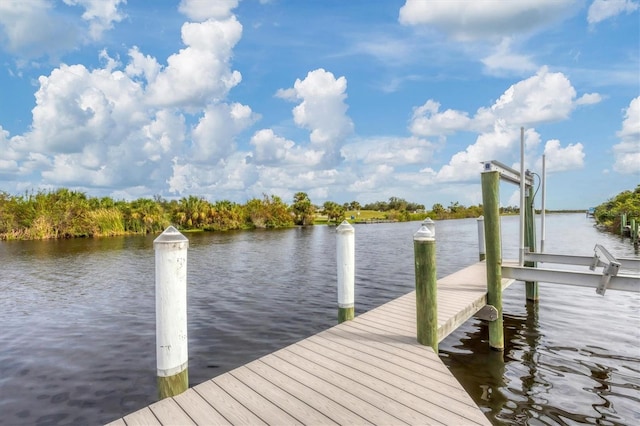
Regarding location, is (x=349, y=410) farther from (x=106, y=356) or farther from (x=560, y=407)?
(x=106, y=356)

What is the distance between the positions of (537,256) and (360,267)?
295 inches

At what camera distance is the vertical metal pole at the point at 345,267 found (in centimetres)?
477

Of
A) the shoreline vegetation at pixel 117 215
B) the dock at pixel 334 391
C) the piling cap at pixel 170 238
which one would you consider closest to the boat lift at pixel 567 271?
the dock at pixel 334 391

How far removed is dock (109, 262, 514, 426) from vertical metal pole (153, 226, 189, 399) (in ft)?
0.52

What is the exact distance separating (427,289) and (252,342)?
379 cm

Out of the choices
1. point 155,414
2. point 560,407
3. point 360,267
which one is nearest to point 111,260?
point 360,267

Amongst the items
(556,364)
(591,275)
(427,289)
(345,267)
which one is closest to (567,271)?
(591,275)

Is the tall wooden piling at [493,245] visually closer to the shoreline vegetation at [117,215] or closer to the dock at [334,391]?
the dock at [334,391]

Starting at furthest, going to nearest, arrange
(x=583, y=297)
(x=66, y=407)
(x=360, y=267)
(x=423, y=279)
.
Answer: (x=360, y=267) → (x=583, y=297) → (x=66, y=407) → (x=423, y=279)

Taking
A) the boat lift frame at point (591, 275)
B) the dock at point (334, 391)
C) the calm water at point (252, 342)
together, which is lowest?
the calm water at point (252, 342)

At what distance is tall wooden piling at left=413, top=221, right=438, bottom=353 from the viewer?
12.5 ft

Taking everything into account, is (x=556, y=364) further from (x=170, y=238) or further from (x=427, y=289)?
(x=170, y=238)

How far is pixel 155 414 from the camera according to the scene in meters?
2.51

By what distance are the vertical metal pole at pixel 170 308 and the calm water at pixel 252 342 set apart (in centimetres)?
190
